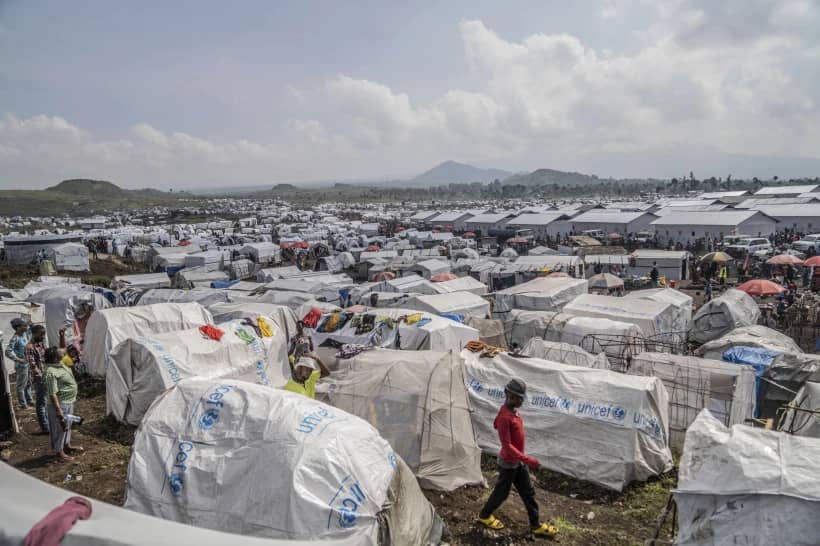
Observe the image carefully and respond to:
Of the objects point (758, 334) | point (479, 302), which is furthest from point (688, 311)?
point (479, 302)

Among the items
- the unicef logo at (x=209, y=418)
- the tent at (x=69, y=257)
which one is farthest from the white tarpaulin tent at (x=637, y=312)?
the tent at (x=69, y=257)

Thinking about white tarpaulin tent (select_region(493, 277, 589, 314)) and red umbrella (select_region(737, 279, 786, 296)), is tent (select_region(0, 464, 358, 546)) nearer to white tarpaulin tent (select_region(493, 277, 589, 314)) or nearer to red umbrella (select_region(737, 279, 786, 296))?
white tarpaulin tent (select_region(493, 277, 589, 314))

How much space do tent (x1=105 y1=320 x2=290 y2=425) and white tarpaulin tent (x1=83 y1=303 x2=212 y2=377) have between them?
2.26 meters

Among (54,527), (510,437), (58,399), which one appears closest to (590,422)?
(510,437)

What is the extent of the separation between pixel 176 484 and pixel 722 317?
54.7 ft

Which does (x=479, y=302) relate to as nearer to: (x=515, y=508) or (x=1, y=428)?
(x=515, y=508)

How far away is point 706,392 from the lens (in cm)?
869

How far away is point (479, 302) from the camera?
1938 centimetres

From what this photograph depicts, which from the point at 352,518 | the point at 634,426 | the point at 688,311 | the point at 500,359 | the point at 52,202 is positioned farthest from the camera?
the point at 52,202

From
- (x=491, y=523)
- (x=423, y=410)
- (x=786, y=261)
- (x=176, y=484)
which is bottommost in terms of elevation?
(x=491, y=523)

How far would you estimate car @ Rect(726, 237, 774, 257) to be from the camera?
35031 mm

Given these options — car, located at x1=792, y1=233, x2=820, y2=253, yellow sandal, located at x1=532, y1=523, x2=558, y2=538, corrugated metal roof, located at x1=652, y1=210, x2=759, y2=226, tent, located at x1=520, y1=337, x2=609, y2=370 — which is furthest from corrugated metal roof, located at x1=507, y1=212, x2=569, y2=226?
yellow sandal, located at x1=532, y1=523, x2=558, y2=538

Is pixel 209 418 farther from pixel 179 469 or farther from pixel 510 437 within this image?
pixel 510 437

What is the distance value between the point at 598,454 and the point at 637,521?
3.81 ft
